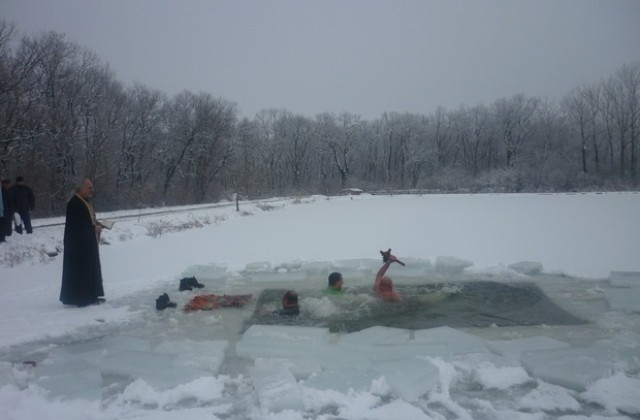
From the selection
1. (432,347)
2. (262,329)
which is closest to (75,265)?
(262,329)

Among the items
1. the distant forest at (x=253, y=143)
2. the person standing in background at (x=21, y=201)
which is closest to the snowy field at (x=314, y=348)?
the person standing in background at (x=21, y=201)

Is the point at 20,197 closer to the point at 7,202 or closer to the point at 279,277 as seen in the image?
the point at 7,202

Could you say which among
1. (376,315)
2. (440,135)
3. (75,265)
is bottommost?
(376,315)

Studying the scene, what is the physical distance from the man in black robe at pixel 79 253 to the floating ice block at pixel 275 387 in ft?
11.9

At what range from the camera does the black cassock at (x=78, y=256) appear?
21.8 ft

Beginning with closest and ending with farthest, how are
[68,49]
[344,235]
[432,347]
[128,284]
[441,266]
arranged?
[432,347] < [128,284] < [441,266] < [344,235] < [68,49]

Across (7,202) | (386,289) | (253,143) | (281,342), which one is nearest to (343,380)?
(281,342)

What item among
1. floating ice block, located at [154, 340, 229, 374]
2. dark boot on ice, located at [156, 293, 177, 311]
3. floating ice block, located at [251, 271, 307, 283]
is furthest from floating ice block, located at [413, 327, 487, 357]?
dark boot on ice, located at [156, 293, 177, 311]

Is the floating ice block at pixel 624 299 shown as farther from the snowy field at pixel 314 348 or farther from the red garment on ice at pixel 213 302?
the red garment on ice at pixel 213 302

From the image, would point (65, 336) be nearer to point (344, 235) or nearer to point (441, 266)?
point (441, 266)

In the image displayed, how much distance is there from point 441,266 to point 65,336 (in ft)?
23.8

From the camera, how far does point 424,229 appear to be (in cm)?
1712

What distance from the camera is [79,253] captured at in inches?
262

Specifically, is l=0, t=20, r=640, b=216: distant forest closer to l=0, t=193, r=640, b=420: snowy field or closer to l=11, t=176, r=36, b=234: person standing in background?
l=11, t=176, r=36, b=234: person standing in background
